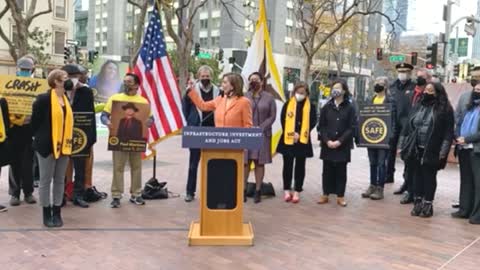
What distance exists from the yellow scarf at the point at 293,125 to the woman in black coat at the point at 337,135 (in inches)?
8.3

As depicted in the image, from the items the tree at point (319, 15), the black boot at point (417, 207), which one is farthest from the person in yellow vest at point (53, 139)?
the tree at point (319, 15)

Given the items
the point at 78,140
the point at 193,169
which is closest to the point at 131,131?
the point at 78,140

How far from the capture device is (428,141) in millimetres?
7469

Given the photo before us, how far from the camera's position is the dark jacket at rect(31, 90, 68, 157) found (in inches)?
253

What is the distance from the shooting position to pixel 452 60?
43562 mm

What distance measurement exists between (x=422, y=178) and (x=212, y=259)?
368 centimetres

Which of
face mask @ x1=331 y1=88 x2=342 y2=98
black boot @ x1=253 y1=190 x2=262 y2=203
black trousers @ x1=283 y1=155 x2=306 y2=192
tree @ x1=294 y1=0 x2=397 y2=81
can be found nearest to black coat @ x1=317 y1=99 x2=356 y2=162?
face mask @ x1=331 y1=88 x2=342 y2=98

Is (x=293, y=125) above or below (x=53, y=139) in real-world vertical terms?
above

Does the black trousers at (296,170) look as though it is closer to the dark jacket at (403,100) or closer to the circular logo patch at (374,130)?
the circular logo patch at (374,130)

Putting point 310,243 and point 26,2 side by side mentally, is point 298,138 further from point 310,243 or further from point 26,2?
point 26,2

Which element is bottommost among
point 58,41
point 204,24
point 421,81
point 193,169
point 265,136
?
point 193,169

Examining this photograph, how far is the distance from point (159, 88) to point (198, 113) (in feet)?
2.96

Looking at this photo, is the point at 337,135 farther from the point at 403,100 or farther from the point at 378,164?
the point at 403,100

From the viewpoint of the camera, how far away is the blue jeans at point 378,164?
29.2 feet
